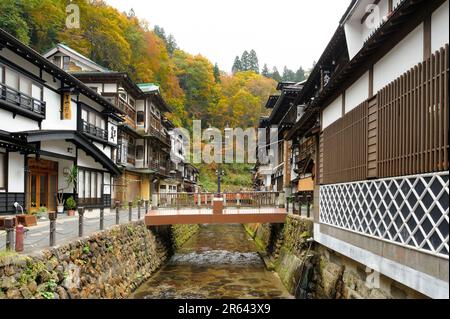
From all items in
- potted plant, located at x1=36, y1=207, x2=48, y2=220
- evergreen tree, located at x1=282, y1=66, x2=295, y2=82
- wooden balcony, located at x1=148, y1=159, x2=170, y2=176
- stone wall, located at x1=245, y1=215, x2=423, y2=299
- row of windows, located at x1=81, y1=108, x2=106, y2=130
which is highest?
evergreen tree, located at x1=282, y1=66, x2=295, y2=82

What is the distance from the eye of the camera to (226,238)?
31.8 m

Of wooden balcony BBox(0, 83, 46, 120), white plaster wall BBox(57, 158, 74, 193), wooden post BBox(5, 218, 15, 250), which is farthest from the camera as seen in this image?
white plaster wall BBox(57, 158, 74, 193)

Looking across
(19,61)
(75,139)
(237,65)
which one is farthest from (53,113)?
(237,65)

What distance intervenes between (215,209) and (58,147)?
1041 centimetres

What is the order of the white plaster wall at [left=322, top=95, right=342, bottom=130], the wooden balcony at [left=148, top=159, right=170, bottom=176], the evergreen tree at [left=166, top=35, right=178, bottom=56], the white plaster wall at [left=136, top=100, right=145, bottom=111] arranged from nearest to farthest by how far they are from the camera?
the white plaster wall at [left=322, top=95, right=342, bottom=130] → the white plaster wall at [left=136, top=100, right=145, bottom=111] → the wooden balcony at [left=148, top=159, right=170, bottom=176] → the evergreen tree at [left=166, top=35, right=178, bottom=56]

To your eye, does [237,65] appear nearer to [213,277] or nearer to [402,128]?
[213,277]

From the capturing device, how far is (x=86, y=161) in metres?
22.7

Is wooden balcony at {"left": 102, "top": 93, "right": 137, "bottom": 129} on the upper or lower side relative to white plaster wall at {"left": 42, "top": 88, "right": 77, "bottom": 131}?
upper

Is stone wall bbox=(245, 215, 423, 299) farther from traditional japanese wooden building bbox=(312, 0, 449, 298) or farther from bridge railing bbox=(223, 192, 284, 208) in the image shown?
bridge railing bbox=(223, 192, 284, 208)

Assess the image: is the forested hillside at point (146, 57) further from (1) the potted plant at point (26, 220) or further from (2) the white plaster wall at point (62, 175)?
(1) the potted plant at point (26, 220)

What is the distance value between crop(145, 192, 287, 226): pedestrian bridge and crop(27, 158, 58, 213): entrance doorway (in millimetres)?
6701

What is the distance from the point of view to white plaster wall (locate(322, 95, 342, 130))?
11.4m

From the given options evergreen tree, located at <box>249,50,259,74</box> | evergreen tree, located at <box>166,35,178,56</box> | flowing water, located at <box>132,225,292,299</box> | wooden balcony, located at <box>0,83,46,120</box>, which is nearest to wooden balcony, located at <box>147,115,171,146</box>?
flowing water, located at <box>132,225,292,299</box>
